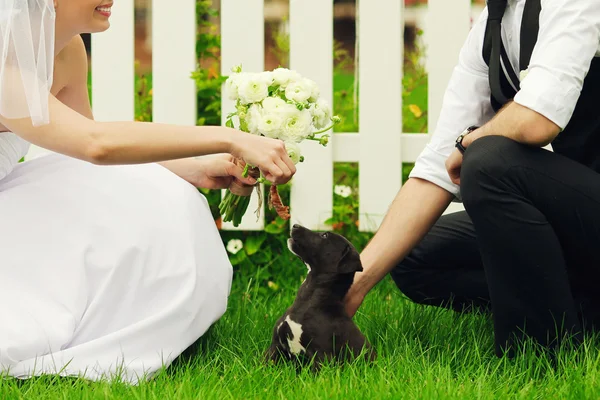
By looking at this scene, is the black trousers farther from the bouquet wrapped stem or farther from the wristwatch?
the bouquet wrapped stem

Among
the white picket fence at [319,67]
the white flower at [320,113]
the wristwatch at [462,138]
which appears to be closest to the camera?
the white flower at [320,113]

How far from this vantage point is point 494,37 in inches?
106

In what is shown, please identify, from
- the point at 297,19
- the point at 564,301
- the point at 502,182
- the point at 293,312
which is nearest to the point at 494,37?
the point at 502,182

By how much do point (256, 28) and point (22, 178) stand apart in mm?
1441

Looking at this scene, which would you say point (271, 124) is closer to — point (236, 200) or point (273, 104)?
point (273, 104)

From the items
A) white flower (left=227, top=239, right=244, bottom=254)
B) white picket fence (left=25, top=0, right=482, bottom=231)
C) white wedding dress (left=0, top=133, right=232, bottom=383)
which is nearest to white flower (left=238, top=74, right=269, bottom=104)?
white wedding dress (left=0, top=133, right=232, bottom=383)

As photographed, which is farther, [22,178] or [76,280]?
[22,178]

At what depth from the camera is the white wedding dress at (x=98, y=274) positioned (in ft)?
8.04

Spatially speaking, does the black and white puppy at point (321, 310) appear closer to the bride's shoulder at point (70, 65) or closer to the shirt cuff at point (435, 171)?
the shirt cuff at point (435, 171)

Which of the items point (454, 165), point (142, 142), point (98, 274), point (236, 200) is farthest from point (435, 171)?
point (98, 274)

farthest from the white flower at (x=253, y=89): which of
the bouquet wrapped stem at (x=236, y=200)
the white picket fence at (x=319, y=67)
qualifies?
the white picket fence at (x=319, y=67)

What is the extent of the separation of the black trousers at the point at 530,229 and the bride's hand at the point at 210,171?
2.21ft

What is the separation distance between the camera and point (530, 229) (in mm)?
2482

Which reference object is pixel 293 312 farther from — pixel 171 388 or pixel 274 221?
pixel 274 221
